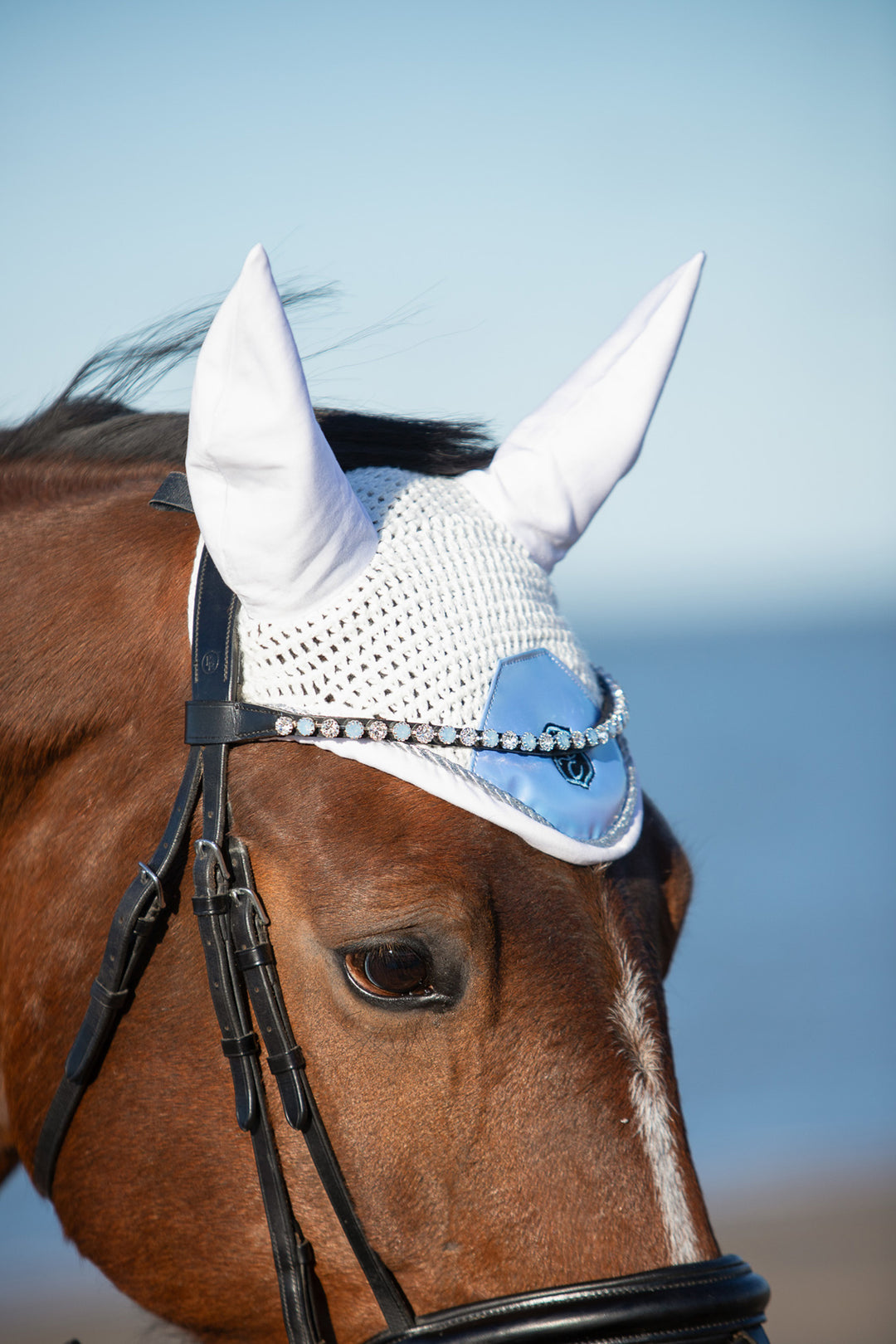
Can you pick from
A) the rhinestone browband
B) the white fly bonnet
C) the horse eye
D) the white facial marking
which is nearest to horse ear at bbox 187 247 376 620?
the white fly bonnet

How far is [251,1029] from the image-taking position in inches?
69.7

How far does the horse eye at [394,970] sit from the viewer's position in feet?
5.52

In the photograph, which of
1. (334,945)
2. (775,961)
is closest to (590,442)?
(334,945)

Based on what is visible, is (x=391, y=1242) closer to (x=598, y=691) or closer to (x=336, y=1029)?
(x=336, y=1029)

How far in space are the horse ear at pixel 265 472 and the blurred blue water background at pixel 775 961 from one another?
51.0 inches

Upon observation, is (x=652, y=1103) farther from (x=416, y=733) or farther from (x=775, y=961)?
(x=775, y=961)

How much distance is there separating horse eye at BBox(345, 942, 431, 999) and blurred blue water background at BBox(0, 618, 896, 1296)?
3.32 feet

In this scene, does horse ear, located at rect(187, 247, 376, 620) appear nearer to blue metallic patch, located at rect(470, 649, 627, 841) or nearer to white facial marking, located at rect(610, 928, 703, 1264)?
blue metallic patch, located at rect(470, 649, 627, 841)

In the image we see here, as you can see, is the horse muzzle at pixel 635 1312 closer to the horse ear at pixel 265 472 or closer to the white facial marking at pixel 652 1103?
the white facial marking at pixel 652 1103

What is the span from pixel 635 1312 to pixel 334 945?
695mm

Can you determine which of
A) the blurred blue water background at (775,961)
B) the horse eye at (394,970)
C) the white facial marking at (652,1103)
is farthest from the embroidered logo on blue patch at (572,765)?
the blurred blue water background at (775,961)

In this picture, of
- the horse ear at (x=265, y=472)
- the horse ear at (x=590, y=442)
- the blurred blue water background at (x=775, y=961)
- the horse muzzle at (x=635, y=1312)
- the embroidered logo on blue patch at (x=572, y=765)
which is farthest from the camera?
the blurred blue water background at (x=775, y=961)

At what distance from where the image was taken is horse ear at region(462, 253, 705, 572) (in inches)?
85.6

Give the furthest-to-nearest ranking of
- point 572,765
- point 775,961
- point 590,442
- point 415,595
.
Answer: point 775,961 → point 590,442 → point 572,765 → point 415,595
